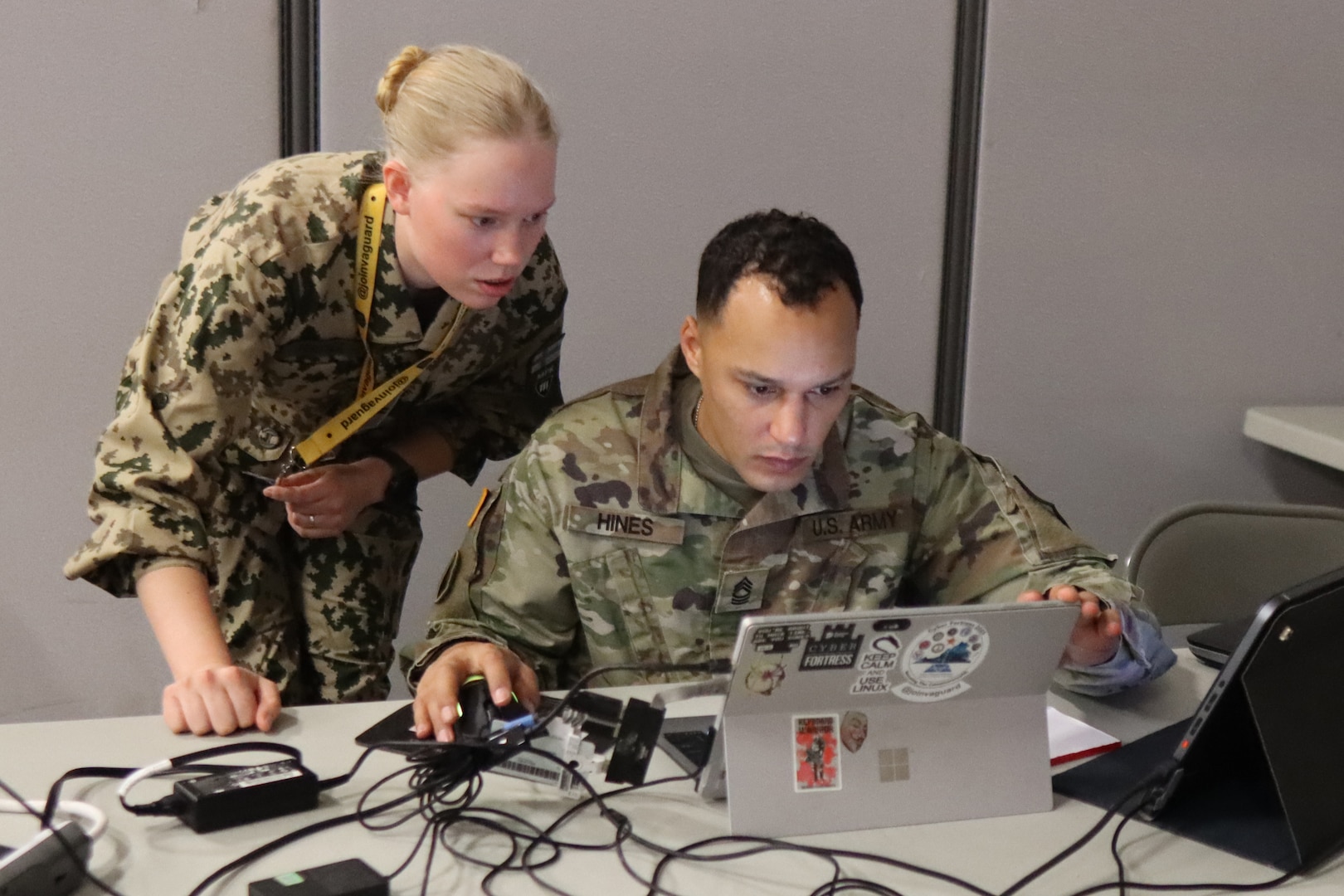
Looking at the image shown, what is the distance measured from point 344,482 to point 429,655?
0.41m

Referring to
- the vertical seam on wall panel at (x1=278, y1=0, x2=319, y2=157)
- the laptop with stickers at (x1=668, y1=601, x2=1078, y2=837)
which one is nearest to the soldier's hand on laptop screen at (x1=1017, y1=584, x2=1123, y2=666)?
the laptop with stickers at (x1=668, y1=601, x2=1078, y2=837)

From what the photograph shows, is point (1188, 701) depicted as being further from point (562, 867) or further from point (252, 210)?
point (252, 210)

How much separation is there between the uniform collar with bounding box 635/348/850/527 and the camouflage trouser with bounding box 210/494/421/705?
0.45 metres

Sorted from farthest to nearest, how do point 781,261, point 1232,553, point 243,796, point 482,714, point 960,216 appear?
point 960,216, point 1232,553, point 781,261, point 482,714, point 243,796

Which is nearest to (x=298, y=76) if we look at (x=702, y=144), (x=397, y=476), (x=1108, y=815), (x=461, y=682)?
(x=702, y=144)

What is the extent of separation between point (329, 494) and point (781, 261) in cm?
62

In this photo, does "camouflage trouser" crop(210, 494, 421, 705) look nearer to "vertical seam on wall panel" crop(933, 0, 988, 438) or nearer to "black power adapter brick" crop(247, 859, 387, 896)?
"black power adapter brick" crop(247, 859, 387, 896)

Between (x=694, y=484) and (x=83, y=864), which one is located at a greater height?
(x=694, y=484)

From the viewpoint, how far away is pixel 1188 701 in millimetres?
1280

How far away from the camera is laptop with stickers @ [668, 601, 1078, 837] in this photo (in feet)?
3.05

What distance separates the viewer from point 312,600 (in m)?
1.64

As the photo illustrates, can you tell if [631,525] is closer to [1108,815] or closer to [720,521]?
[720,521]

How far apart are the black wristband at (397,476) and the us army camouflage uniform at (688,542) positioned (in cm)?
27

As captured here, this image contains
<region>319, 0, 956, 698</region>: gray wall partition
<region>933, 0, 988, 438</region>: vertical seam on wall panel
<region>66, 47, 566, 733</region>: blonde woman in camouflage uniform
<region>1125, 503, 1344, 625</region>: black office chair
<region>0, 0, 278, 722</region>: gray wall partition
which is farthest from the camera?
<region>933, 0, 988, 438</region>: vertical seam on wall panel
